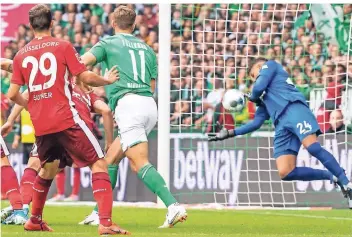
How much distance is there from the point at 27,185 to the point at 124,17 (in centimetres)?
217

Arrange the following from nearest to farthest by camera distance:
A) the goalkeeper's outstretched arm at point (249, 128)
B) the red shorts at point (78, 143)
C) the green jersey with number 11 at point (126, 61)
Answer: the red shorts at point (78, 143)
the green jersey with number 11 at point (126, 61)
the goalkeeper's outstretched arm at point (249, 128)

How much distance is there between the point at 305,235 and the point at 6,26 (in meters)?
13.6

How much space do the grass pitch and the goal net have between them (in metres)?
1.34

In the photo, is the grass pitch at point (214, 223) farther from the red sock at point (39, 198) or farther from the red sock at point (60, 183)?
the red sock at point (60, 183)

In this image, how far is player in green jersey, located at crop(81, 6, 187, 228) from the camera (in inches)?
337

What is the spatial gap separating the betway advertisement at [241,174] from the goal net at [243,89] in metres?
0.01

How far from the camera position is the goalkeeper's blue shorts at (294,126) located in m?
10.2

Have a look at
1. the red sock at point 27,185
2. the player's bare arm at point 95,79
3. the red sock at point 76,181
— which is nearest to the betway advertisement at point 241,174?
the red sock at point 76,181

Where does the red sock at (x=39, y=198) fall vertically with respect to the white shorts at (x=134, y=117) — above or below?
below

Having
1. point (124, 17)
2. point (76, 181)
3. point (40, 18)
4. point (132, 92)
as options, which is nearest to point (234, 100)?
point (132, 92)

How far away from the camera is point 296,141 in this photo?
1047 centimetres

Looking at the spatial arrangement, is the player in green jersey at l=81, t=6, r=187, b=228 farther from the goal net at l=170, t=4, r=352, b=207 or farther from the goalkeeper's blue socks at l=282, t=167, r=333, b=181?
the goal net at l=170, t=4, r=352, b=207

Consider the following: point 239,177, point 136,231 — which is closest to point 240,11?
point 239,177

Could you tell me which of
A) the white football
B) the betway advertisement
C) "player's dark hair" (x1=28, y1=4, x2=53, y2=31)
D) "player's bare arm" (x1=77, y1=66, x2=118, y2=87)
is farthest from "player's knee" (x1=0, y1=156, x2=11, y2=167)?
the betway advertisement
